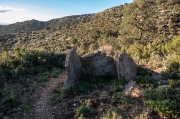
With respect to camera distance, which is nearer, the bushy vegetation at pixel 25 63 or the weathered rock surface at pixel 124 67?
the weathered rock surface at pixel 124 67

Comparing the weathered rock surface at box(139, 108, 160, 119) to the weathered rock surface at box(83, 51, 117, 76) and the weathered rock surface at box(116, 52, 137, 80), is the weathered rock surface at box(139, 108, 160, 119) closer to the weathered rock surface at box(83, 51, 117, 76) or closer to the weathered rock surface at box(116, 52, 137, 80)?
the weathered rock surface at box(116, 52, 137, 80)

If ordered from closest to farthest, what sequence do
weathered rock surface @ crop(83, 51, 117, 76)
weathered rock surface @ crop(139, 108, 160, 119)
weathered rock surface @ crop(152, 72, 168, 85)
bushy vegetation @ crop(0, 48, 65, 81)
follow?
weathered rock surface @ crop(139, 108, 160, 119), weathered rock surface @ crop(152, 72, 168, 85), weathered rock surface @ crop(83, 51, 117, 76), bushy vegetation @ crop(0, 48, 65, 81)

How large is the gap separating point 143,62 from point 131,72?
459 cm

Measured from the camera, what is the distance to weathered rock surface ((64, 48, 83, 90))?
32.4 ft

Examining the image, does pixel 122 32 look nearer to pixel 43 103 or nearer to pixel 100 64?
pixel 100 64

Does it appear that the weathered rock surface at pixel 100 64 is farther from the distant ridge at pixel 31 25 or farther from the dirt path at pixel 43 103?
the distant ridge at pixel 31 25

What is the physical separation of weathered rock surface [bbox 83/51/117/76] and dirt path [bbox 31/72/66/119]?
2.36 meters

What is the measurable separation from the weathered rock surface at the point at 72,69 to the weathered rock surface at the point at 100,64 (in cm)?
63

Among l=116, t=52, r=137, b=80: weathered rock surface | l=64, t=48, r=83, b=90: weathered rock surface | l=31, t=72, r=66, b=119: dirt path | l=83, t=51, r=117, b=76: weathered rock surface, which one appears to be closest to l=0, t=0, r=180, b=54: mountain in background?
l=116, t=52, r=137, b=80: weathered rock surface

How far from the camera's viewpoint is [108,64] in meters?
11.4

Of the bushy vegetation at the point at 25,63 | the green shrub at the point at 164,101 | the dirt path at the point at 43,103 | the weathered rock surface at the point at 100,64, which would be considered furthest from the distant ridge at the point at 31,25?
the green shrub at the point at 164,101

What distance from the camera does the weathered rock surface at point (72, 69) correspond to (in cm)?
987

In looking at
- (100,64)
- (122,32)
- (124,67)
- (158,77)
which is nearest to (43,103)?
(100,64)

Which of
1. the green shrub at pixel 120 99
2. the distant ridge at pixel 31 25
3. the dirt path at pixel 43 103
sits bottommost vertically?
the dirt path at pixel 43 103
